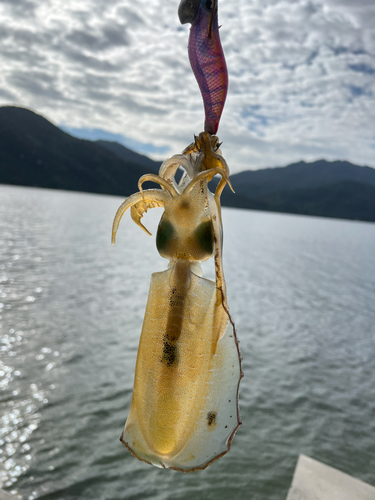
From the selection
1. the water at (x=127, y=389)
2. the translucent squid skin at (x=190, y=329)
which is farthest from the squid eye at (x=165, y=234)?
the water at (x=127, y=389)

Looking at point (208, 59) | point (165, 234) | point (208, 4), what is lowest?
point (165, 234)

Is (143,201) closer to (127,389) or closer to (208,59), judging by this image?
(208,59)

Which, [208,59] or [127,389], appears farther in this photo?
[127,389]

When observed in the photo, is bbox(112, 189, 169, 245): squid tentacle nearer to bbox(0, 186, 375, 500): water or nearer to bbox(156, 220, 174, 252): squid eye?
bbox(156, 220, 174, 252): squid eye

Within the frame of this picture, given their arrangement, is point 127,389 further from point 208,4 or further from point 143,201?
point 208,4

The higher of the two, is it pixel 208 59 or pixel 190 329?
pixel 208 59

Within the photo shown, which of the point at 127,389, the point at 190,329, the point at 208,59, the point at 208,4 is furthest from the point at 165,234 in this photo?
the point at 127,389

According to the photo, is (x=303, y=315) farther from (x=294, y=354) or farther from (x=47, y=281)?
(x=47, y=281)
